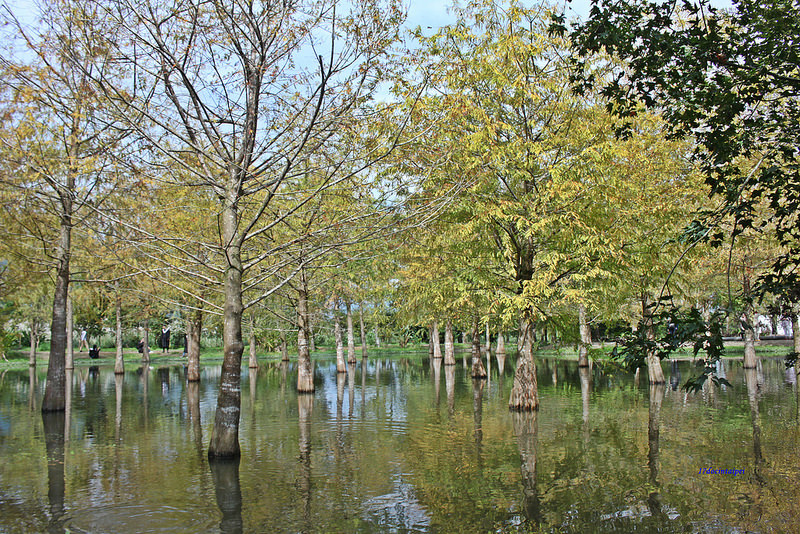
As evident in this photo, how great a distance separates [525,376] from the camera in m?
20.3

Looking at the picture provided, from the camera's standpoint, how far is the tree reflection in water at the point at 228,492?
9016 millimetres

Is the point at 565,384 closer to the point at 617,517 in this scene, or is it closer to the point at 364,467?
the point at 364,467

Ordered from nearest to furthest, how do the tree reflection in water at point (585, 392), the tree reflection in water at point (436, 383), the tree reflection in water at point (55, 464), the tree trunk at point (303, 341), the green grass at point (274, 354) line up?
the tree reflection in water at point (55, 464) → the tree reflection in water at point (585, 392) → the tree reflection in water at point (436, 383) → the tree trunk at point (303, 341) → the green grass at point (274, 354)

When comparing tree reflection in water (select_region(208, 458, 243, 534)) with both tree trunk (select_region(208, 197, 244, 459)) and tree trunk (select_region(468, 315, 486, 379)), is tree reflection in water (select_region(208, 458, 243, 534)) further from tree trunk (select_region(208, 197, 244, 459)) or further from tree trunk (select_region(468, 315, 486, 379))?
tree trunk (select_region(468, 315, 486, 379))

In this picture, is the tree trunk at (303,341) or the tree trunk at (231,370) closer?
the tree trunk at (231,370)

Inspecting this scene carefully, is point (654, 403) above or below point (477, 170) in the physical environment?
below

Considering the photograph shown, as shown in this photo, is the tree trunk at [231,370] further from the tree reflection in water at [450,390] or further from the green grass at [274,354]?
the green grass at [274,354]

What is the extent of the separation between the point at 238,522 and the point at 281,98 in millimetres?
9276

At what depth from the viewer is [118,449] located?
1502 cm

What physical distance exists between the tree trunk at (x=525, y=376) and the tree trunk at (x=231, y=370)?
1018 cm

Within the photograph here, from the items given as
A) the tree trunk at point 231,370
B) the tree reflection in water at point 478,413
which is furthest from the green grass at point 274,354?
the tree trunk at point 231,370

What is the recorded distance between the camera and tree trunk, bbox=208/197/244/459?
1292 cm

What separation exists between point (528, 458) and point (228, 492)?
6.61m

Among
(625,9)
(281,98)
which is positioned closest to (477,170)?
(281,98)
